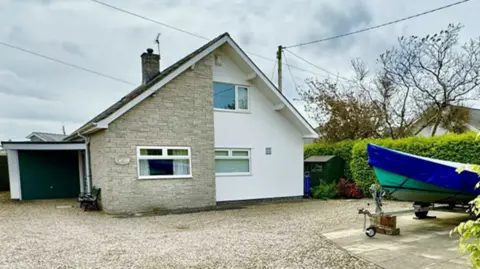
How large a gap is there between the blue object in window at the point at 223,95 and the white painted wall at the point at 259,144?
0.22m

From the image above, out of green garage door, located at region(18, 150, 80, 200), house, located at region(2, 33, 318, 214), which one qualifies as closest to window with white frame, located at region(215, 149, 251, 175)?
house, located at region(2, 33, 318, 214)

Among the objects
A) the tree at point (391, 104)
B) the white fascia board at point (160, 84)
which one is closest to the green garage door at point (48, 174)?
the white fascia board at point (160, 84)

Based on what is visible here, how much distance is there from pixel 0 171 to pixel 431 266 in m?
20.4

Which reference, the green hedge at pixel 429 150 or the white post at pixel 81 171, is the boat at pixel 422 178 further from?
the white post at pixel 81 171

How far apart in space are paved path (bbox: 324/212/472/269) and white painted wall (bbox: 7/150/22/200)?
43.0 ft

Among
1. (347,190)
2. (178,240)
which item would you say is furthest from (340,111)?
(178,240)

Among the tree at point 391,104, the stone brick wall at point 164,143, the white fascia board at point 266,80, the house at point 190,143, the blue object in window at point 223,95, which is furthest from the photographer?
the tree at point 391,104

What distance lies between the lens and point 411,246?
5285 millimetres

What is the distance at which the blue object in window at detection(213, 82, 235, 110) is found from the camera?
431 inches

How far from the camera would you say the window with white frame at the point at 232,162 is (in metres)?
11.0

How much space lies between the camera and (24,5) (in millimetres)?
9758

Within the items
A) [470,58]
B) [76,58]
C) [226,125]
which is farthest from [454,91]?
[76,58]

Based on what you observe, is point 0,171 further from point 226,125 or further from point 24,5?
point 226,125

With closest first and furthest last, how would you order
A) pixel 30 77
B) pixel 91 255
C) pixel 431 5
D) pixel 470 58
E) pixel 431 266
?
pixel 431 266 < pixel 91 255 < pixel 431 5 < pixel 30 77 < pixel 470 58
